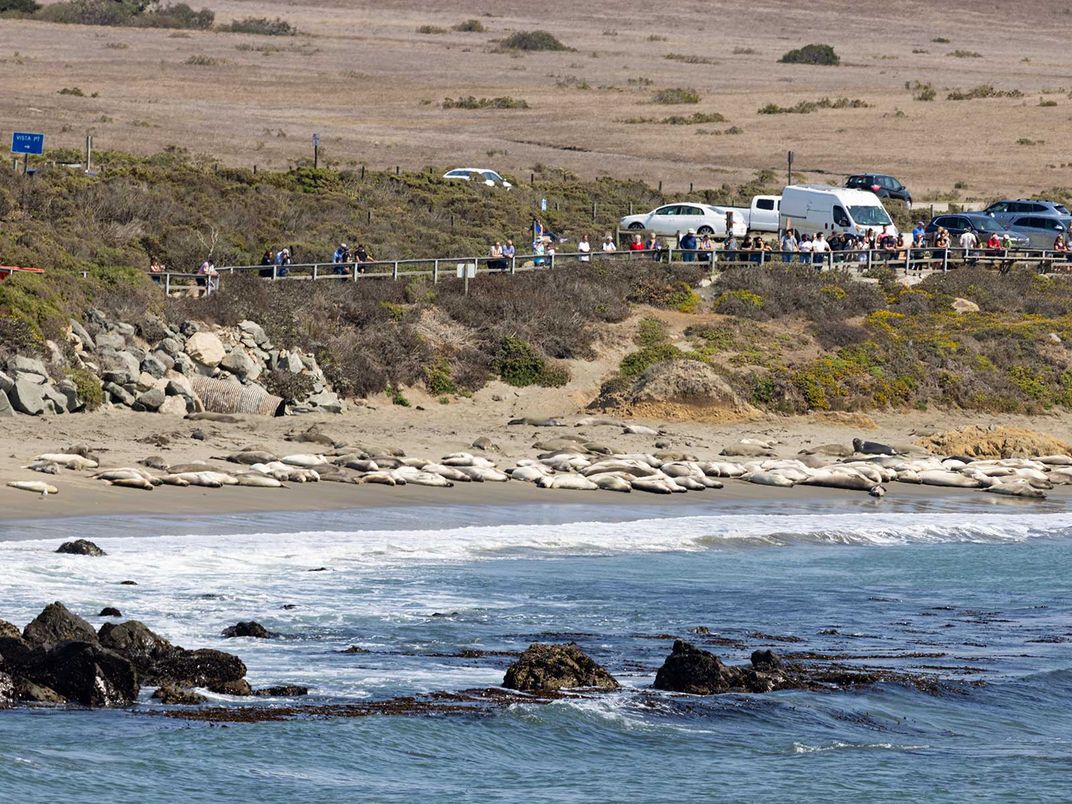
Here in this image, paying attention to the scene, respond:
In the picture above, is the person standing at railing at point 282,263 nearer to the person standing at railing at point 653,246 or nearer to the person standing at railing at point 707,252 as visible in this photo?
the person standing at railing at point 653,246

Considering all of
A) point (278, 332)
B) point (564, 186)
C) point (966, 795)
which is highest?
point (564, 186)

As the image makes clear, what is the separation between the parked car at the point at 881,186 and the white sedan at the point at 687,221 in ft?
34.9

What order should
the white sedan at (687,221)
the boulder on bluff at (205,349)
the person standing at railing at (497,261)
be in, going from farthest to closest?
the white sedan at (687,221) < the person standing at railing at (497,261) < the boulder on bluff at (205,349)

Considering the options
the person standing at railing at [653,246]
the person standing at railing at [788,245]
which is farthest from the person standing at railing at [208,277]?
the person standing at railing at [788,245]

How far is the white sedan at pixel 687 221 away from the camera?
44719 mm

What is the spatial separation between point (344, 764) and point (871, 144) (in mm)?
66061

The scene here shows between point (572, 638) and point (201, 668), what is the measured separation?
152 inches

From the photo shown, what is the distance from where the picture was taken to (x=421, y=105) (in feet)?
272

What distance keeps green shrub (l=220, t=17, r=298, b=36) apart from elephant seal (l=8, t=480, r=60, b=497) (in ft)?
302

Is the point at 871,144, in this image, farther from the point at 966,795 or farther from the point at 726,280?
the point at 966,795

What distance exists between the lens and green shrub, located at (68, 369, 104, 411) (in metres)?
25.9

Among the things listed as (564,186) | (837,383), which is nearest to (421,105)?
(564,186)

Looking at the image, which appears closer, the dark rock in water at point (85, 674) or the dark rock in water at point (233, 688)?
the dark rock in water at point (85, 674)

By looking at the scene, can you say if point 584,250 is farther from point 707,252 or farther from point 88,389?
point 88,389
